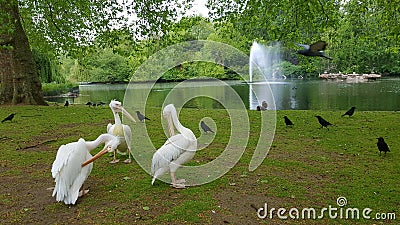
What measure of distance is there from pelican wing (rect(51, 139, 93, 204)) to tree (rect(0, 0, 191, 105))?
27.9ft

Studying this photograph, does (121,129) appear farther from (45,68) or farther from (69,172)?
(45,68)

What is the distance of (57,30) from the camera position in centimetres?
1474

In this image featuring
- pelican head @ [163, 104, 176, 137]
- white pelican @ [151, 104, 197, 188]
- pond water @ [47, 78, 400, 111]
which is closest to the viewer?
white pelican @ [151, 104, 197, 188]

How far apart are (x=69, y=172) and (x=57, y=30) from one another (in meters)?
12.1

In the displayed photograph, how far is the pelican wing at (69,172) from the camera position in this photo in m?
4.50

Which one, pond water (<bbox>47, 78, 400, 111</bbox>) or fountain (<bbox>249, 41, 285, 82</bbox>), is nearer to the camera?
pond water (<bbox>47, 78, 400, 111</bbox>)

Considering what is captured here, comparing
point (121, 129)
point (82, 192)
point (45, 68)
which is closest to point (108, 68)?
point (45, 68)

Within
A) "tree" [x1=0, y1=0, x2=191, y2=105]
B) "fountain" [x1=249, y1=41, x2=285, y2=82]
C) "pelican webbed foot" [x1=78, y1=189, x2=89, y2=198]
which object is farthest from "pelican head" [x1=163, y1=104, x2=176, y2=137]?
"fountain" [x1=249, y1=41, x2=285, y2=82]

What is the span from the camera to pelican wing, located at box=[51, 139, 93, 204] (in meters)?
4.50

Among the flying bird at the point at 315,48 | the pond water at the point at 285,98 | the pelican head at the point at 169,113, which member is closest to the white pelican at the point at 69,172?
the pelican head at the point at 169,113

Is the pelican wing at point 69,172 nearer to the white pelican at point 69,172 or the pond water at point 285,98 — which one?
the white pelican at point 69,172

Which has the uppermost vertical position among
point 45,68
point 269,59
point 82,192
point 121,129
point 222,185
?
point 269,59

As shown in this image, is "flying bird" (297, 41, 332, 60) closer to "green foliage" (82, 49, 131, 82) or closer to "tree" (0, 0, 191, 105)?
"tree" (0, 0, 191, 105)

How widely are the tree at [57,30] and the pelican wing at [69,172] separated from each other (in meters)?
8.49
